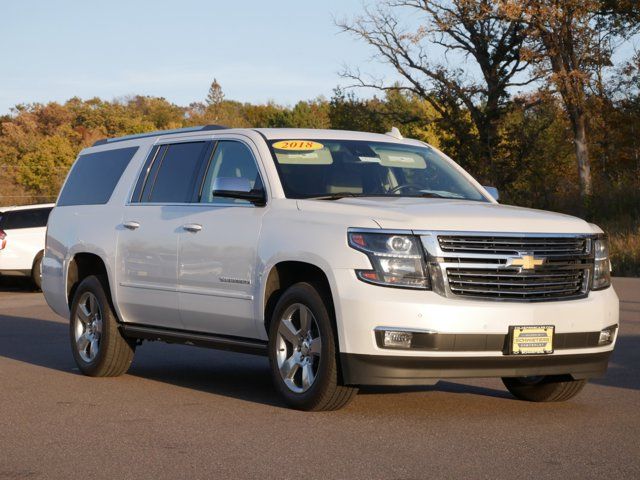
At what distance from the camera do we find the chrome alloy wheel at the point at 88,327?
11.1m

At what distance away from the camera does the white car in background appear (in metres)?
24.5

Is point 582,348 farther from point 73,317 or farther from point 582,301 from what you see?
point 73,317

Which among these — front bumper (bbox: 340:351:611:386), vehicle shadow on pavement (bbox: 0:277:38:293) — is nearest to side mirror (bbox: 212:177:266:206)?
front bumper (bbox: 340:351:611:386)

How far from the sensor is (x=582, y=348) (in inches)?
339

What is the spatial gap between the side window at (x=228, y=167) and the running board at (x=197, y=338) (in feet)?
3.34

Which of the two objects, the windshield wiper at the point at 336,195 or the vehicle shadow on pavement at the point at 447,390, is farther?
the vehicle shadow on pavement at the point at 447,390

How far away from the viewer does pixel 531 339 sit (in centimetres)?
830

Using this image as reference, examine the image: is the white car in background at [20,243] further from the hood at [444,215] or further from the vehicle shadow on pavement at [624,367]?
the hood at [444,215]

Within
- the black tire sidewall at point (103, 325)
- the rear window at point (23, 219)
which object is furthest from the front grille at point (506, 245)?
the rear window at point (23, 219)

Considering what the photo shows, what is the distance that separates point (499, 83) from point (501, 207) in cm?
4201

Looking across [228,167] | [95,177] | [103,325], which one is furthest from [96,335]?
[228,167]

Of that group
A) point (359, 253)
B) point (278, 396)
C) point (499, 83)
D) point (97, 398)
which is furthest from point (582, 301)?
point (499, 83)

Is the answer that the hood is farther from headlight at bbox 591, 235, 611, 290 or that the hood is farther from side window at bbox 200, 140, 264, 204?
side window at bbox 200, 140, 264, 204

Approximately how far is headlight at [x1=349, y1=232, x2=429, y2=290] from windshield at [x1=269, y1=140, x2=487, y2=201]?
111 cm
